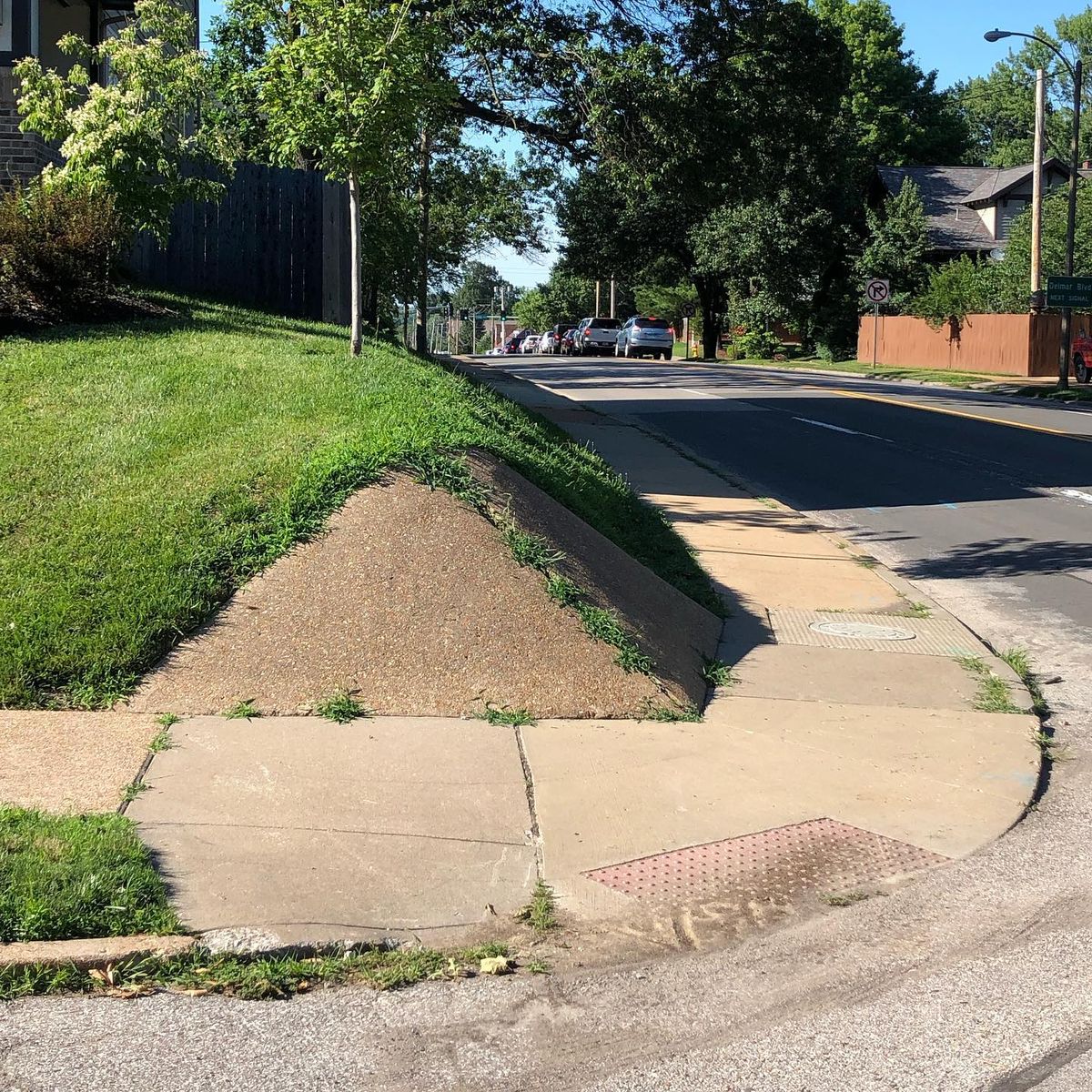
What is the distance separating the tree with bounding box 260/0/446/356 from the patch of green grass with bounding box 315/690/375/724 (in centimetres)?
590

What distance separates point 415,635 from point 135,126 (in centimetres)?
826

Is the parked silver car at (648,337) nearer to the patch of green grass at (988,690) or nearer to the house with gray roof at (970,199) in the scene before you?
the house with gray roof at (970,199)

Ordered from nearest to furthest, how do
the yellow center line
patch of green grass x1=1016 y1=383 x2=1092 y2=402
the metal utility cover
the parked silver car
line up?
the metal utility cover, the yellow center line, patch of green grass x1=1016 y1=383 x2=1092 y2=402, the parked silver car

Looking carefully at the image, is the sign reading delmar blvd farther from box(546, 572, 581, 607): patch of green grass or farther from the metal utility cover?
box(546, 572, 581, 607): patch of green grass

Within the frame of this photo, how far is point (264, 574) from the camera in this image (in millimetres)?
6941

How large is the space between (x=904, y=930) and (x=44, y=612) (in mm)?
4355

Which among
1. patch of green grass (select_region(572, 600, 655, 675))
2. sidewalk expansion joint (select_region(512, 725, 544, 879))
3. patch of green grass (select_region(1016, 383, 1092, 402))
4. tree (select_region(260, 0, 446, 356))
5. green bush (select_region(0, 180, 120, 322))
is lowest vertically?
sidewalk expansion joint (select_region(512, 725, 544, 879))

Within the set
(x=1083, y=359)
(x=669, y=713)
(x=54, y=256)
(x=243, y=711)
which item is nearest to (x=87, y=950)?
(x=243, y=711)

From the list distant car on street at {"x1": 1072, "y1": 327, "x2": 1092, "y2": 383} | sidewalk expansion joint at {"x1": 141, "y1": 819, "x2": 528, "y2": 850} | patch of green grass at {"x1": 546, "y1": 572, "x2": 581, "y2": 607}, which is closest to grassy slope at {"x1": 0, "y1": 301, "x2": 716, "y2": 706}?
patch of green grass at {"x1": 546, "y1": 572, "x2": 581, "y2": 607}

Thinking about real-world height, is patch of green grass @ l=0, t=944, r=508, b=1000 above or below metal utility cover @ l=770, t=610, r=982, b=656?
below

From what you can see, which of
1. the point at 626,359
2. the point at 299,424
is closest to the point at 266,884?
the point at 299,424

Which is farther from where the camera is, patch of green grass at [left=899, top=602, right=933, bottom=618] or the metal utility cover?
patch of green grass at [left=899, top=602, right=933, bottom=618]

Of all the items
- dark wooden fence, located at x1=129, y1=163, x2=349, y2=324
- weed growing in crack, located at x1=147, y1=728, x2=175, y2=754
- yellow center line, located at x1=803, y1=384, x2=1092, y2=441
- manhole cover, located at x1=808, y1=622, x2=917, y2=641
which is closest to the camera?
weed growing in crack, located at x1=147, y1=728, x2=175, y2=754

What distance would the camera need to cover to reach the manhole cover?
27.8ft
